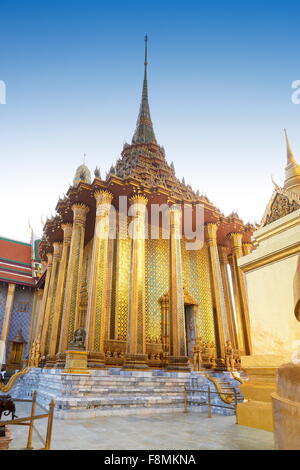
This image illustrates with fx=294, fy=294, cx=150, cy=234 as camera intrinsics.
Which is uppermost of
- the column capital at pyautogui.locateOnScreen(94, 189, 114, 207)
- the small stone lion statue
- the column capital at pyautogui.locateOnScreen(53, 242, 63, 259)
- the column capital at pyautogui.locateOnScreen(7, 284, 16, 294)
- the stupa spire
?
the stupa spire

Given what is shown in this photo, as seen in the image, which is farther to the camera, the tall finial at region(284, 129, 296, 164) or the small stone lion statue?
the small stone lion statue

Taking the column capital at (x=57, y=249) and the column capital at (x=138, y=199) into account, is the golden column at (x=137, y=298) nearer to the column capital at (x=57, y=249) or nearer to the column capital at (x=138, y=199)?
the column capital at (x=138, y=199)

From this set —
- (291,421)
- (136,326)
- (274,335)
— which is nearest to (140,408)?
(136,326)

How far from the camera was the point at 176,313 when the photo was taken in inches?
462

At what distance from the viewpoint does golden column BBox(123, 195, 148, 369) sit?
33.9ft

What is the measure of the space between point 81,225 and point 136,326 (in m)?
5.51

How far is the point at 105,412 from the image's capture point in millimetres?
6348

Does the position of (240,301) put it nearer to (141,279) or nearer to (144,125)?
(141,279)

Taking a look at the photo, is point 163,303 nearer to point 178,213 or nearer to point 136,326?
point 136,326

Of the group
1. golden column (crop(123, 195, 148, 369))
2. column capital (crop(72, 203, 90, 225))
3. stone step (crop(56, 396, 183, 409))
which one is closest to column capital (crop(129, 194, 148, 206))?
golden column (crop(123, 195, 148, 369))

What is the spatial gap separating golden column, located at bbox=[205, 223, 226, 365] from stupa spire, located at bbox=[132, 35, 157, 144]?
8143mm

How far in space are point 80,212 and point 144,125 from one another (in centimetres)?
1051

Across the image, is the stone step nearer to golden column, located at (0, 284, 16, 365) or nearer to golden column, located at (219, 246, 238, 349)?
golden column, located at (219, 246, 238, 349)

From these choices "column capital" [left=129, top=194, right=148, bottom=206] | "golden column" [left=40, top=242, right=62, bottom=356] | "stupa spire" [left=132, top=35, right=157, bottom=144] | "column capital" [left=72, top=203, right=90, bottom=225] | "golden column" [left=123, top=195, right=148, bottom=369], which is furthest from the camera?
"stupa spire" [left=132, top=35, right=157, bottom=144]
